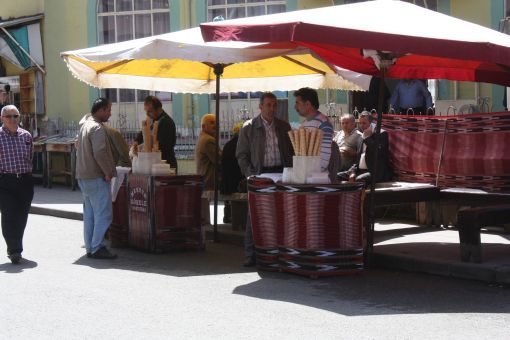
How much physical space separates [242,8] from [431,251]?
10730 millimetres

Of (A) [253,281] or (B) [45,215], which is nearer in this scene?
(A) [253,281]

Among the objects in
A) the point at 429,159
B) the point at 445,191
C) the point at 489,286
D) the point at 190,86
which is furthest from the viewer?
the point at 190,86

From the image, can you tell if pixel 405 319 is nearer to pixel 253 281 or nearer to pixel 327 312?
pixel 327 312

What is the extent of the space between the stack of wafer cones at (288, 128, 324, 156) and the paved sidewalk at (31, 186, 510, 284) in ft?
5.18

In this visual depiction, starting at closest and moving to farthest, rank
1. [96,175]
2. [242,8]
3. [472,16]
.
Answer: [96,175]
[472,16]
[242,8]

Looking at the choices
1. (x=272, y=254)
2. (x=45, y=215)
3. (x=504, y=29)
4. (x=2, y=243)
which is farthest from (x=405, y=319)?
(x=45, y=215)

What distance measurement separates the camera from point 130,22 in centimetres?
2144

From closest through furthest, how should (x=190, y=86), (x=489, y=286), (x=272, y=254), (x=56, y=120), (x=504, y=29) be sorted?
(x=489, y=286) → (x=272, y=254) → (x=190, y=86) → (x=504, y=29) → (x=56, y=120)

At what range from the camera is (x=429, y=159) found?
12.6m

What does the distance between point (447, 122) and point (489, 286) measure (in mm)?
3872

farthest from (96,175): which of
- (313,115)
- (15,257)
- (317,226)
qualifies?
(317,226)

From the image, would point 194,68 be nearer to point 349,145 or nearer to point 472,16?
point 349,145

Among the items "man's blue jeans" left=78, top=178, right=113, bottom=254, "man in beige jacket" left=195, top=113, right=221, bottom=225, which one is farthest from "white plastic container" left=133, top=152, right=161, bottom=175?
"man in beige jacket" left=195, top=113, right=221, bottom=225

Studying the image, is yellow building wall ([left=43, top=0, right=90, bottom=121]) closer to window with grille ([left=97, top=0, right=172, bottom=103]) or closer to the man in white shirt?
window with grille ([left=97, top=0, right=172, bottom=103])
